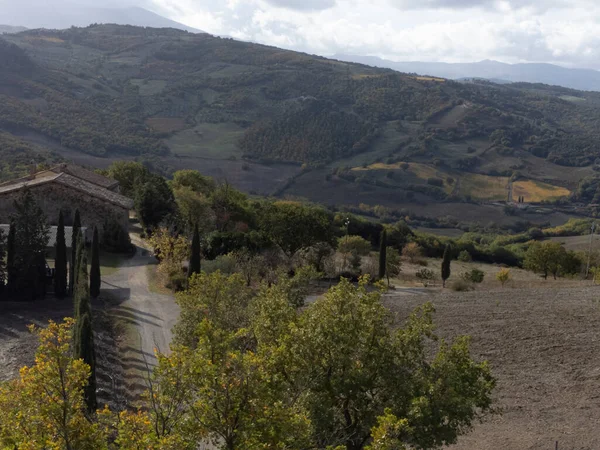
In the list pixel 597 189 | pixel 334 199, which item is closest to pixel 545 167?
pixel 597 189

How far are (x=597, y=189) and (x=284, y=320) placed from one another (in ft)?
378

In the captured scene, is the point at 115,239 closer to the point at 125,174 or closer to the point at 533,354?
the point at 125,174

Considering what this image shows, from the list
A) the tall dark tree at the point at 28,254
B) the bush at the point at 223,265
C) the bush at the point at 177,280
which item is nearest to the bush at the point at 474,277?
the bush at the point at 223,265

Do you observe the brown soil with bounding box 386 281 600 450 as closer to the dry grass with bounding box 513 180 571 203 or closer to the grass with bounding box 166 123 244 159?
the dry grass with bounding box 513 180 571 203

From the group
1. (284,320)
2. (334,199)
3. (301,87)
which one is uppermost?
(301,87)

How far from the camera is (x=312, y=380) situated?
39.9ft

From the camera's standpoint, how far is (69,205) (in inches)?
1730

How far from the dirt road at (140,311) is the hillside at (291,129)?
4530 centimetres

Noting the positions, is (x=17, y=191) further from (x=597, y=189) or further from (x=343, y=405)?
(x=597, y=189)

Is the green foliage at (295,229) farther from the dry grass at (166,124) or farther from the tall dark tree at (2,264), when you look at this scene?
the dry grass at (166,124)

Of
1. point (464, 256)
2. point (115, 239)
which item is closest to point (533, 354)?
point (115, 239)

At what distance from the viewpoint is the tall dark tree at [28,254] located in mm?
30688

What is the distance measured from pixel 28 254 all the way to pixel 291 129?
366ft

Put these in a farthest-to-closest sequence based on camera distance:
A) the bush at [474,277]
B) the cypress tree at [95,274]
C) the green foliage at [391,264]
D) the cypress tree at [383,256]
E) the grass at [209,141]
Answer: the grass at [209,141] < the bush at [474,277] < the green foliage at [391,264] < the cypress tree at [383,256] < the cypress tree at [95,274]
